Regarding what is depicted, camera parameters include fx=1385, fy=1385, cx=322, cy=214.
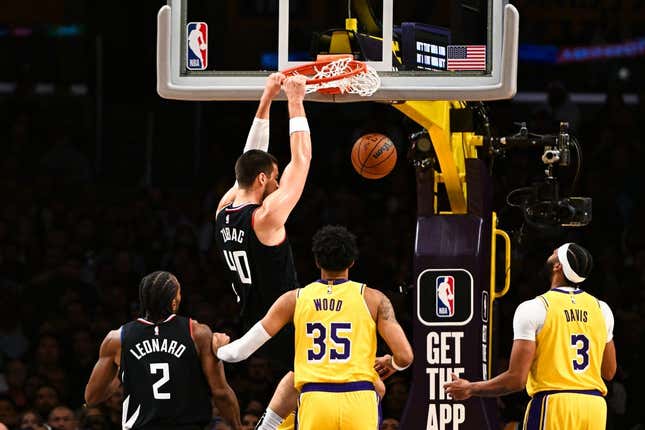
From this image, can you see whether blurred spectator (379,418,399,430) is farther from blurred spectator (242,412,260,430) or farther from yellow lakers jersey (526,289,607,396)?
yellow lakers jersey (526,289,607,396)

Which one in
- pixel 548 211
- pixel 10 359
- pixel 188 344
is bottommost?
pixel 10 359

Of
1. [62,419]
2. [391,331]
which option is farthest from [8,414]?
[391,331]

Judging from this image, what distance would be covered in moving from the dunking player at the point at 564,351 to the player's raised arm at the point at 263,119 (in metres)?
1.98

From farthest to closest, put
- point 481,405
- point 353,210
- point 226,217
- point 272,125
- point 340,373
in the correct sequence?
1. point 272,125
2. point 353,210
3. point 481,405
4. point 226,217
5. point 340,373

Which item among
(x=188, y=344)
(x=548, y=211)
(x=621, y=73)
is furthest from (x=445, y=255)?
(x=621, y=73)

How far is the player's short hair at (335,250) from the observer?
8.03 m

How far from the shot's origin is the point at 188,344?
320 inches

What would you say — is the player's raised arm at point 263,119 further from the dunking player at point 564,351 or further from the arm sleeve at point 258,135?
the dunking player at point 564,351

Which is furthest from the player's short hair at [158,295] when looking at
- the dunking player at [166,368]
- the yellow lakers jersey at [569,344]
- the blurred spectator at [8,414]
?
the blurred spectator at [8,414]

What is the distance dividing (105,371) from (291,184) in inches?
61.8

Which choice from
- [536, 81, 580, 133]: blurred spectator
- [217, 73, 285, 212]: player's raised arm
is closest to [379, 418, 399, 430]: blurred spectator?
[217, 73, 285, 212]: player's raised arm

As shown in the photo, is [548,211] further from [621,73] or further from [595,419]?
[621,73]

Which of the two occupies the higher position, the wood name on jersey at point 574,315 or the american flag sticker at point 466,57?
A: the american flag sticker at point 466,57

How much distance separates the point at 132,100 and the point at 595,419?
990cm
